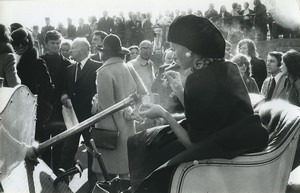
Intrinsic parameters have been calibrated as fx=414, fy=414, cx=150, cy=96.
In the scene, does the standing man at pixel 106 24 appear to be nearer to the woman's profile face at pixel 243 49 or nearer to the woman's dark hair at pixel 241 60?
the woman's dark hair at pixel 241 60

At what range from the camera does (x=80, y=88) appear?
3.46 m

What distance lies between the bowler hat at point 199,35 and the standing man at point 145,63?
223 centimetres

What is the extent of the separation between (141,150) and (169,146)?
120 millimetres

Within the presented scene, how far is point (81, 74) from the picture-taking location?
345 centimetres

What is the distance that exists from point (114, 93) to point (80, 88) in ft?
1.86

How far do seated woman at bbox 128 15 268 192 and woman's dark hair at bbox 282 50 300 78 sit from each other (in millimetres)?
1288

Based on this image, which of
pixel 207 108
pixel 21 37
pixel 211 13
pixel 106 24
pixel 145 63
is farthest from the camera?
pixel 145 63

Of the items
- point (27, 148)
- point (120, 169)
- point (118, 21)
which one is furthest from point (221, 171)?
point (118, 21)

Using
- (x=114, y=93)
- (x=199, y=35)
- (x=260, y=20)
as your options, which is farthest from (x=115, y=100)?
(x=199, y=35)

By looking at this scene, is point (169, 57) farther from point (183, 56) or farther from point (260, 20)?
point (183, 56)

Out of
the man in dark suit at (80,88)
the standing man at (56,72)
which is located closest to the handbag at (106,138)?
the man in dark suit at (80,88)

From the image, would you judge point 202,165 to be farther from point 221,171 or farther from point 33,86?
point 33,86

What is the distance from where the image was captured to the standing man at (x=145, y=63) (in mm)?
3869

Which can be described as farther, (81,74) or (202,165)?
(81,74)
